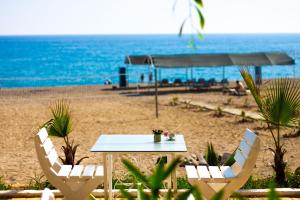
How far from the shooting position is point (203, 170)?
18.6ft

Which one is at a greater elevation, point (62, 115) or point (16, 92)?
point (62, 115)

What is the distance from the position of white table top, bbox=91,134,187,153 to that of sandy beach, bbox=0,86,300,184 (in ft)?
2.71

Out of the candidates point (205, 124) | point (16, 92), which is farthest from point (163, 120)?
point (16, 92)

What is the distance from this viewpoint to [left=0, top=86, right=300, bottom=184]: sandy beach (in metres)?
10.8

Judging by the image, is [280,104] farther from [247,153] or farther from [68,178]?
[68,178]

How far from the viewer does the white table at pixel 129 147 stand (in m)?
5.59

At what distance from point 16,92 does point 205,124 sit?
16896 mm

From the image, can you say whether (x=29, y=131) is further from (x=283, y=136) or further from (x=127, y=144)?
(x=127, y=144)

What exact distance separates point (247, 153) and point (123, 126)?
11542mm

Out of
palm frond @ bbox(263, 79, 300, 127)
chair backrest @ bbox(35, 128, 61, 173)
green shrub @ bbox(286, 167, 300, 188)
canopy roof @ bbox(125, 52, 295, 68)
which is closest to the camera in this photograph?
chair backrest @ bbox(35, 128, 61, 173)

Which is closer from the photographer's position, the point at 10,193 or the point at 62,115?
the point at 10,193

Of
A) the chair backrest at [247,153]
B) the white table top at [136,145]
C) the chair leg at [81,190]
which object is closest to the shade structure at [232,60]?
the white table top at [136,145]

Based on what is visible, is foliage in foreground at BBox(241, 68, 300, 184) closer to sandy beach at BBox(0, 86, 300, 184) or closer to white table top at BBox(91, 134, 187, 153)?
white table top at BBox(91, 134, 187, 153)
